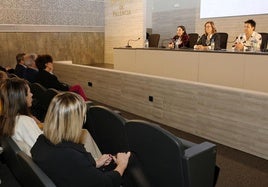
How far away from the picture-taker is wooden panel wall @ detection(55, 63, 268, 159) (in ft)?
9.67

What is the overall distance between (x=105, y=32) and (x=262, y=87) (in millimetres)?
7346

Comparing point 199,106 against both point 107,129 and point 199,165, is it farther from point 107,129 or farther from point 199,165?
point 199,165

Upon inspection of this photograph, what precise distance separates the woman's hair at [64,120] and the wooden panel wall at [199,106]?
2.05m

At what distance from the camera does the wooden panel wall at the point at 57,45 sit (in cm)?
838

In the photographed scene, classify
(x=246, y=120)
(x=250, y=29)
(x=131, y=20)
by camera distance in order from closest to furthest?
(x=246, y=120), (x=250, y=29), (x=131, y=20)

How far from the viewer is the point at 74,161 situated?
135cm

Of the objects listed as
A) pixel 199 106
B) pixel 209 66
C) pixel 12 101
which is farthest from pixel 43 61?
pixel 209 66

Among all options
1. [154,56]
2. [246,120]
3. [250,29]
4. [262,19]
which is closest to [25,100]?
[246,120]

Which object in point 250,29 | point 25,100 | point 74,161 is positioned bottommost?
point 74,161

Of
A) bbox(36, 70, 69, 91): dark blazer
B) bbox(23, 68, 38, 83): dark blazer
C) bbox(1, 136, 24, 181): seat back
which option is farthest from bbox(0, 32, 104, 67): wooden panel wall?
bbox(1, 136, 24, 181): seat back

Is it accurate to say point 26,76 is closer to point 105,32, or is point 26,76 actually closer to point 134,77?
point 134,77

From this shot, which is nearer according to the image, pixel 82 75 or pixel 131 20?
pixel 82 75

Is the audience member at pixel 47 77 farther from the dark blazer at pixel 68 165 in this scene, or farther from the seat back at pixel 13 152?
the dark blazer at pixel 68 165

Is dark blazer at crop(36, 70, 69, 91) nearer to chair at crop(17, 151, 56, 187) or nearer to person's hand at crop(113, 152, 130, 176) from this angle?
person's hand at crop(113, 152, 130, 176)
